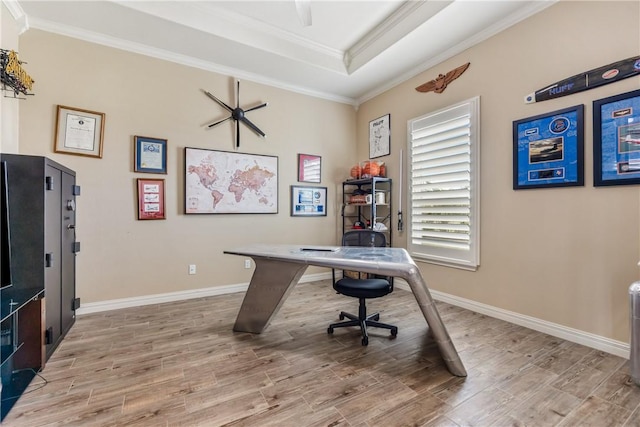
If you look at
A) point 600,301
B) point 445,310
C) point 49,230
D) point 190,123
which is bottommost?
point 445,310

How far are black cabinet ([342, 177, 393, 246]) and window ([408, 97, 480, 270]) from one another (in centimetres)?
46

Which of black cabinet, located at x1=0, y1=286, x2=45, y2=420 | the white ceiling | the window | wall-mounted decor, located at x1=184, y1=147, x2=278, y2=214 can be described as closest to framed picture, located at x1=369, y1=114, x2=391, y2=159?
the window

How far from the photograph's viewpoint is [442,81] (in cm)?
348

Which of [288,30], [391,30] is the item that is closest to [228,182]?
[288,30]

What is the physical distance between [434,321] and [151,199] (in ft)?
10.9

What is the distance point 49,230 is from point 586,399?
152 inches

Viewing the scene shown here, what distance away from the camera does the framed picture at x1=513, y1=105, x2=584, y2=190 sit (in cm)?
237

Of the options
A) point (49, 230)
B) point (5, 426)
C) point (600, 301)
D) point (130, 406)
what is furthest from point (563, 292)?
point (49, 230)

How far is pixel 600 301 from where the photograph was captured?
2.26 m

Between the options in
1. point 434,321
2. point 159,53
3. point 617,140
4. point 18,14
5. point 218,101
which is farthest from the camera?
point 218,101

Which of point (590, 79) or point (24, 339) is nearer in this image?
point (24, 339)

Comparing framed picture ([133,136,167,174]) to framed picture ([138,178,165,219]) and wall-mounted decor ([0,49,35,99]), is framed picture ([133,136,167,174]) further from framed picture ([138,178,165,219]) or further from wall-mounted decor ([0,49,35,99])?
wall-mounted decor ([0,49,35,99])

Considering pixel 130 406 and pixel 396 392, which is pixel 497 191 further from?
pixel 130 406

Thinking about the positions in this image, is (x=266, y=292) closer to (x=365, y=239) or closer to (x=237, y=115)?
(x=365, y=239)
